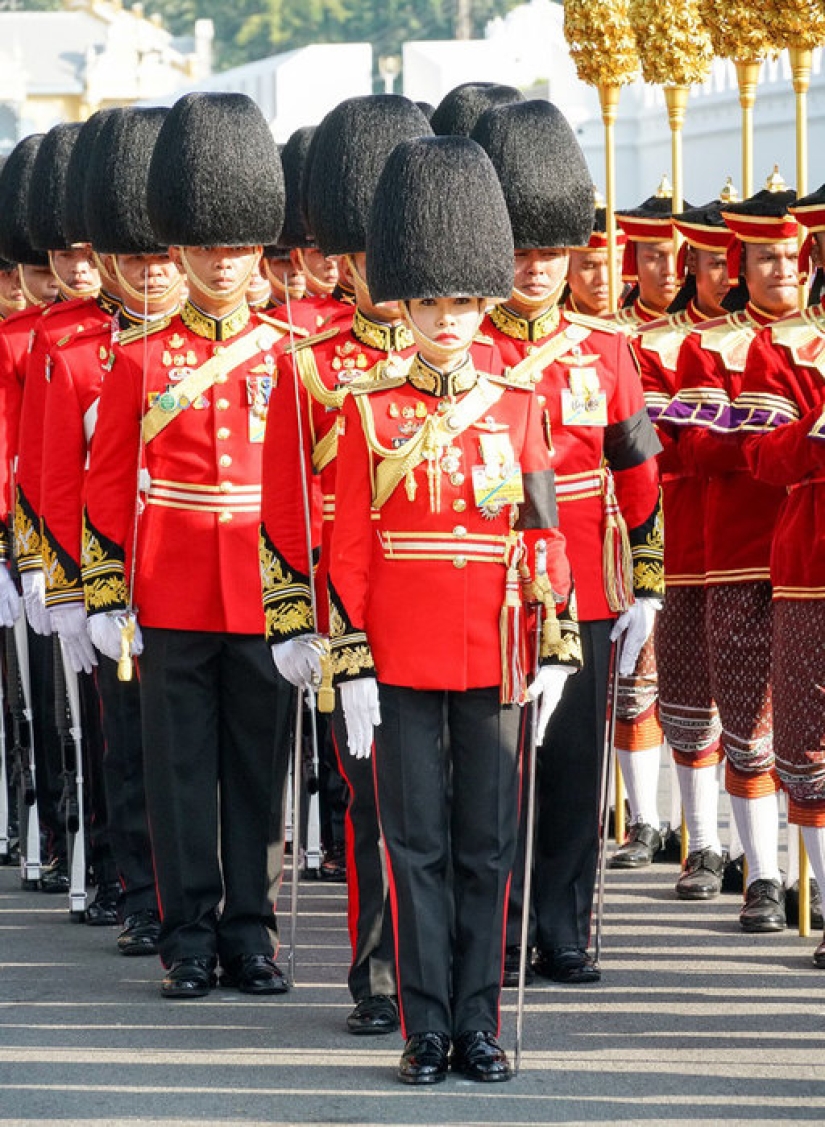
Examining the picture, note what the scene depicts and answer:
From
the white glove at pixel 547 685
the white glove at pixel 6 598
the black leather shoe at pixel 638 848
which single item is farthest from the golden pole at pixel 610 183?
the white glove at pixel 547 685

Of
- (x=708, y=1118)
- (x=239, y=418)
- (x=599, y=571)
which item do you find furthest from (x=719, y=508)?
(x=708, y=1118)

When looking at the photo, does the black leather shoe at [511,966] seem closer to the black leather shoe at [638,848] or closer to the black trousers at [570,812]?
the black trousers at [570,812]

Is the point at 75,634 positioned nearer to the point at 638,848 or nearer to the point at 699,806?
the point at 699,806

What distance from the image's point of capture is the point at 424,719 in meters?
6.60

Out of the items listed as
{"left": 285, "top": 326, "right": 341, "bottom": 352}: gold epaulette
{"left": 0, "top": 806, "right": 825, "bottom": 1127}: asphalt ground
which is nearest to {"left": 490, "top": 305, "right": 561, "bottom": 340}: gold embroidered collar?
{"left": 285, "top": 326, "right": 341, "bottom": 352}: gold epaulette

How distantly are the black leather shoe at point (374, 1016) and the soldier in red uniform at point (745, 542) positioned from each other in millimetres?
1601

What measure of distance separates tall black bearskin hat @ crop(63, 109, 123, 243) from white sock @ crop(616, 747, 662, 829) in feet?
7.85

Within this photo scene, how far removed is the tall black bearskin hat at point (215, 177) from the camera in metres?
7.49

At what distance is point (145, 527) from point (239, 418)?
14.1 inches

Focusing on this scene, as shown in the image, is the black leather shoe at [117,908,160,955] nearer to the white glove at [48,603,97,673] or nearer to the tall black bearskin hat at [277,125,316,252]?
the white glove at [48,603,97,673]

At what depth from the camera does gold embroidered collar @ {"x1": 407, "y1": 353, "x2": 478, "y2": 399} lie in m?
6.62

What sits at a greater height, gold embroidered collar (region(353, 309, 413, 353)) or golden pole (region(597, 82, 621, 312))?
golden pole (region(597, 82, 621, 312))

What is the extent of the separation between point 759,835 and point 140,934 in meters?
1.75

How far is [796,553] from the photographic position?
7.73 m
